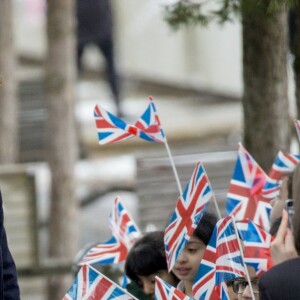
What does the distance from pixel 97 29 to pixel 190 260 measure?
8.33 metres

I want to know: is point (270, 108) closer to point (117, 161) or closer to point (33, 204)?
point (33, 204)

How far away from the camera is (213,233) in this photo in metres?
5.84

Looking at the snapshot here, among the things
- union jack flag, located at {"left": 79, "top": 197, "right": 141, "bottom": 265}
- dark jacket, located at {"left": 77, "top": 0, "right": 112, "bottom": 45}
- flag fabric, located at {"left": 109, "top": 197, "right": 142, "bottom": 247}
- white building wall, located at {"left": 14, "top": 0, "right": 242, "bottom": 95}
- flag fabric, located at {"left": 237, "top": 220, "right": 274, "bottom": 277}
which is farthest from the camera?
white building wall, located at {"left": 14, "top": 0, "right": 242, "bottom": 95}

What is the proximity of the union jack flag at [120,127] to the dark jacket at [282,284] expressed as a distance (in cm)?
225

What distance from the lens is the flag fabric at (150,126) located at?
684 cm

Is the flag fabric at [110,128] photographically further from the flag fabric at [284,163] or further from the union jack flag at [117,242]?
the flag fabric at [284,163]

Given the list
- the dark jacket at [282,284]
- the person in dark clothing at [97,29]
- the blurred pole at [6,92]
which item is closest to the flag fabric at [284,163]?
the dark jacket at [282,284]

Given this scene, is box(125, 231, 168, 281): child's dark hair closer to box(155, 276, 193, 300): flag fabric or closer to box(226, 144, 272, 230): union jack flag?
box(226, 144, 272, 230): union jack flag

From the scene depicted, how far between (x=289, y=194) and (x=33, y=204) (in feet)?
13.3

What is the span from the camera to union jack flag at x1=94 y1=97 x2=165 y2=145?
680cm

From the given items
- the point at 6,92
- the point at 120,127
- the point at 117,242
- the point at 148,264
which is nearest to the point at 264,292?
the point at 148,264

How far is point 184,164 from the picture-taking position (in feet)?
32.6

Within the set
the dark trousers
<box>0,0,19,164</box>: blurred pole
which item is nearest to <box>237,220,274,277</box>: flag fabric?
<box>0,0,19,164</box>: blurred pole

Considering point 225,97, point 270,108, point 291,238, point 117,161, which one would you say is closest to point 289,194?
point 291,238
